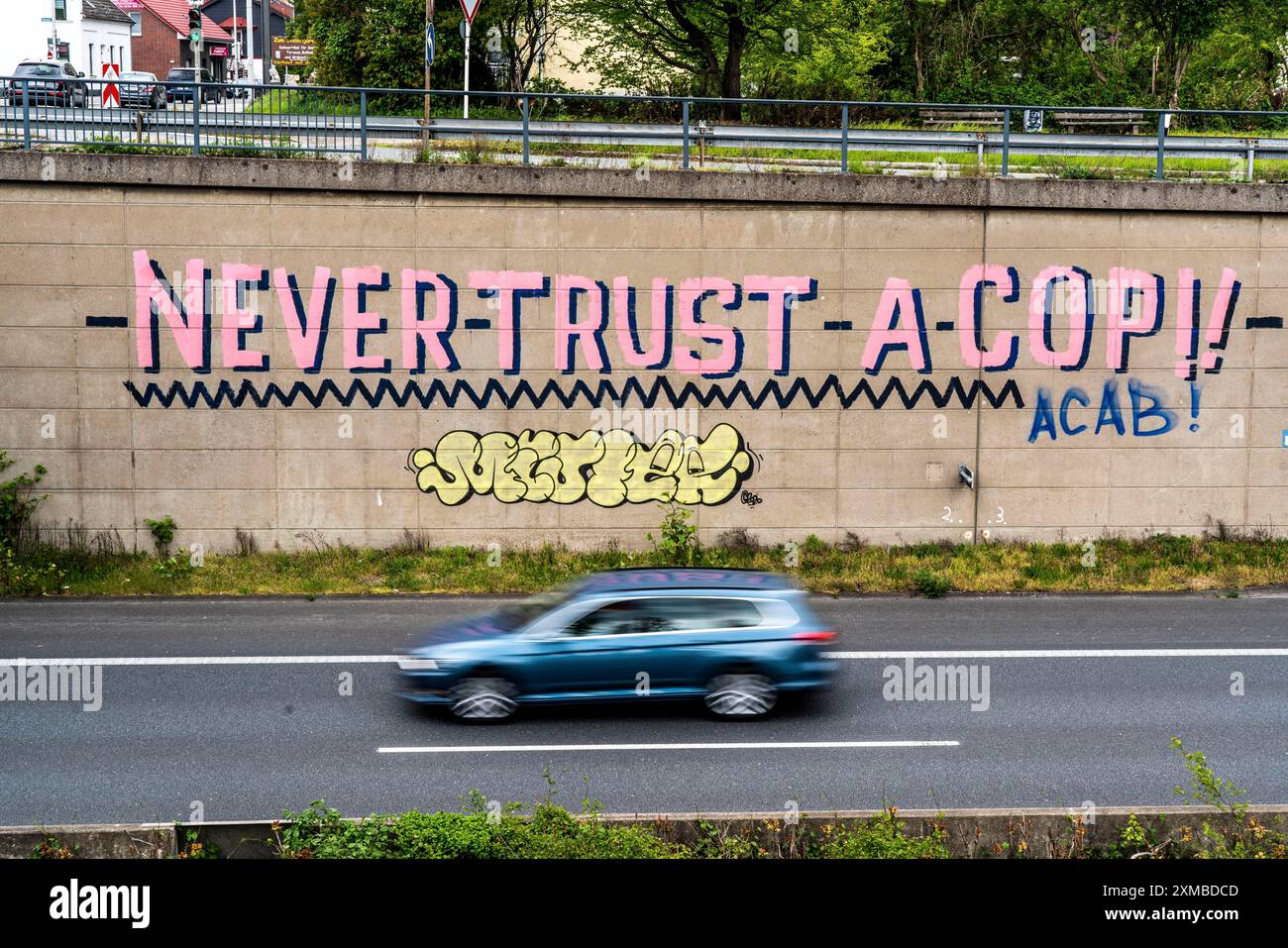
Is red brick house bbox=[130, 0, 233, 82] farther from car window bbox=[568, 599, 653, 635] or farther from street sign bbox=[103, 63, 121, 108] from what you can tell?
car window bbox=[568, 599, 653, 635]

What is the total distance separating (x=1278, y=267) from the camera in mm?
16906

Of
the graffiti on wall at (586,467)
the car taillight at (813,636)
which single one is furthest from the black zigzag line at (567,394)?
the car taillight at (813,636)

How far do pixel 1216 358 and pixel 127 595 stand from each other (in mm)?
14185

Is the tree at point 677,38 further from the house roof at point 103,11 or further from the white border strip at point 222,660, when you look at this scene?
the house roof at point 103,11

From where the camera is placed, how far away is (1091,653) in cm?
1352

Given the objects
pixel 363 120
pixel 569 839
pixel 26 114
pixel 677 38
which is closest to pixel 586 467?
pixel 363 120

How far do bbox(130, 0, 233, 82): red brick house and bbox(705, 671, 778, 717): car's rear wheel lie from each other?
272ft

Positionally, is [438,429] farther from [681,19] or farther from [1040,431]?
[681,19]

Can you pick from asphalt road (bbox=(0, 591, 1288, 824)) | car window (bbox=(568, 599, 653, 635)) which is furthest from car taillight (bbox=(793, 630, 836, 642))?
car window (bbox=(568, 599, 653, 635))

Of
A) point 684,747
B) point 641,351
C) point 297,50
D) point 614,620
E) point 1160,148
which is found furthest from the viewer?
point 297,50

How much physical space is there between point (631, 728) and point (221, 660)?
15.2 ft

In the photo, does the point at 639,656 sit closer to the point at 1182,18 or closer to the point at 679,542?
the point at 679,542

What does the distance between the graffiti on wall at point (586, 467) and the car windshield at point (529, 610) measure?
4.54m

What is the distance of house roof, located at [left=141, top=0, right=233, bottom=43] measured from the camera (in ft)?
281
